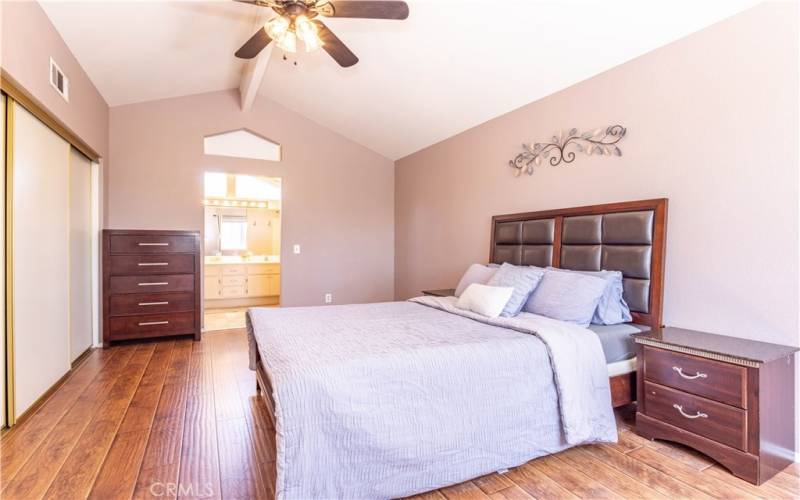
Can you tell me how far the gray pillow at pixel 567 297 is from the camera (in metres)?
2.45

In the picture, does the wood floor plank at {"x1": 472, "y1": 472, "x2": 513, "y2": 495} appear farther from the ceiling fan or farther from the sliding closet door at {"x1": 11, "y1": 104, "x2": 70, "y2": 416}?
the sliding closet door at {"x1": 11, "y1": 104, "x2": 70, "y2": 416}

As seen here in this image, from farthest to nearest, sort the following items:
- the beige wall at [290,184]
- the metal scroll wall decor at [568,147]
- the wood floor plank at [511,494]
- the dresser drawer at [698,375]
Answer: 1. the beige wall at [290,184]
2. the metal scroll wall decor at [568,147]
3. the dresser drawer at [698,375]
4. the wood floor plank at [511,494]

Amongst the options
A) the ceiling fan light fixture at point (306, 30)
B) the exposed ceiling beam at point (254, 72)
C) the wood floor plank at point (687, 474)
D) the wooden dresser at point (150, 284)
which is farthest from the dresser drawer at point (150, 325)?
the wood floor plank at point (687, 474)

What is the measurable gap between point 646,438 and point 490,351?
1.14m

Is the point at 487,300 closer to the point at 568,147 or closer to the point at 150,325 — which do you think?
the point at 568,147

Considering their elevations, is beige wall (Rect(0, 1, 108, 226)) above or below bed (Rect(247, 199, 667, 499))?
above

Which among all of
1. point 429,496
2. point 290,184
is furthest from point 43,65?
point 429,496

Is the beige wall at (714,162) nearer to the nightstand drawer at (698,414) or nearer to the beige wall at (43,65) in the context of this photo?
the nightstand drawer at (698,414)

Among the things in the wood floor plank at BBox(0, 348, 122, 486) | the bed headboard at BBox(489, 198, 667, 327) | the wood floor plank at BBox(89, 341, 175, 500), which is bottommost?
the wood floor plank at BBox(89, 341, 175, 500)

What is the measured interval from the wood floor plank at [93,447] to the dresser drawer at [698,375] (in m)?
2.77

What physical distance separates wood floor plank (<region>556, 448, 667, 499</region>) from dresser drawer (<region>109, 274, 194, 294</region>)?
3977 millimetres

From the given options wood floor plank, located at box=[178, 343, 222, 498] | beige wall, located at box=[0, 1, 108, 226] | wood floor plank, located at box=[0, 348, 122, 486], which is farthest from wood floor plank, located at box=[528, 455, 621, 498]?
beige wall, located at box=[0, 1, 108, 226]

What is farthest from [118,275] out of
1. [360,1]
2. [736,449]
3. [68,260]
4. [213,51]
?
[736,449]

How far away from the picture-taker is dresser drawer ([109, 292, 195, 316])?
404cm
